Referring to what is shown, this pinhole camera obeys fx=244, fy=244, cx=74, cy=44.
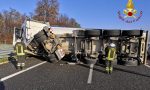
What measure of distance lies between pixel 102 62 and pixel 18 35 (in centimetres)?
604

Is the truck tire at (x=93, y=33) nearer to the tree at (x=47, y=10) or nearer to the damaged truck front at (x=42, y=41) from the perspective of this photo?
the damaged truck front at (x=42, y=41)

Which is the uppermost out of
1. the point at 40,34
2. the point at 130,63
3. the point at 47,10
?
the point at 47,10

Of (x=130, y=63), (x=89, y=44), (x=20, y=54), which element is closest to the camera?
(x=20, y=54)

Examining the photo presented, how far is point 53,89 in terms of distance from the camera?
762cm

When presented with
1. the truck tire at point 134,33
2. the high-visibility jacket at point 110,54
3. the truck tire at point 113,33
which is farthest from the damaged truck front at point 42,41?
the high-visibility jacket at point 110,54

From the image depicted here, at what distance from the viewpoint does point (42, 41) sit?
1527cm

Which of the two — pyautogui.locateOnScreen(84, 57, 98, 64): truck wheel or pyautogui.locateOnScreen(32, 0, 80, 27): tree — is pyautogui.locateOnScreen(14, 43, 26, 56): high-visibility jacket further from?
pyautogui.locateOnScreen(32, 0, 80, 27): tree

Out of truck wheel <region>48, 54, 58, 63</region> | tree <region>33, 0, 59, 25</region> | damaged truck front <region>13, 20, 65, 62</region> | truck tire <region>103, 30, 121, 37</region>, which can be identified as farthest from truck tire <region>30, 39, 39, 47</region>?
tree <region>33, 0, 59, 25</region>

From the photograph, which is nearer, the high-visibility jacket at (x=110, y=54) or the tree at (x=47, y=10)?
the high-visibility jacket at (x=110, y=54)

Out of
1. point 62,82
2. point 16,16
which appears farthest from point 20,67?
point 16,16

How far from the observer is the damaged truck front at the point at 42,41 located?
15242mm

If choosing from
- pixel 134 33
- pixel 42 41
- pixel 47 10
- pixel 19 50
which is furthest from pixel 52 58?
pixel 47 10

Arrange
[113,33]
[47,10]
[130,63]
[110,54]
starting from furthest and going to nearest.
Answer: [47,10] → [113,33] → [130,63] → [110,54]

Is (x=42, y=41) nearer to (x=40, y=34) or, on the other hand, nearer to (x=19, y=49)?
(x=40, y=34)
